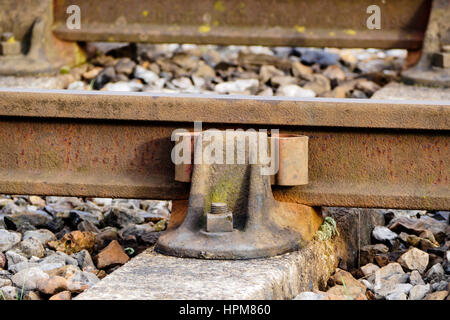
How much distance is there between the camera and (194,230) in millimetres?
2863

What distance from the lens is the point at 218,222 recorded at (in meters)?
2.79

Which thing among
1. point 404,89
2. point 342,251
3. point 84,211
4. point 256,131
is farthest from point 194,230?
point 404,89

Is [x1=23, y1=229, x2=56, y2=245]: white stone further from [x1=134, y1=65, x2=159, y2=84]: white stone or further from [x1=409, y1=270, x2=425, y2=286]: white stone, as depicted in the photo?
[x1=134, y1=65, x2=159, y2=84]: white stone

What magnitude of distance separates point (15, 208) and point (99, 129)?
1.03m

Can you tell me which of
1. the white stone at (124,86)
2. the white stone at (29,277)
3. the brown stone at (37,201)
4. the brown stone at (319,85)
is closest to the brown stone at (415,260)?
the white stone at (29,277)

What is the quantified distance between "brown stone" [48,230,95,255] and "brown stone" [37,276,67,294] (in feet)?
1.91

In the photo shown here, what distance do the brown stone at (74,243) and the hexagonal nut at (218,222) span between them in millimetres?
763

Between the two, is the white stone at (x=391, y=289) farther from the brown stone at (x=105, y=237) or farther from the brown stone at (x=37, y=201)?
the brown stone at (x=37, y=201)

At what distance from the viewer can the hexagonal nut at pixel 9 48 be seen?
6066 mm

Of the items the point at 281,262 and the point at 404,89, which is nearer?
the point at 281,262

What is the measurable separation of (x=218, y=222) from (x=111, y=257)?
55 centimetres

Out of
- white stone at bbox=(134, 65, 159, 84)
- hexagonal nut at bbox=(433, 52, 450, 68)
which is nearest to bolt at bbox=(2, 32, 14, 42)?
white stone at bbox=(134, 65, 159, 84)
